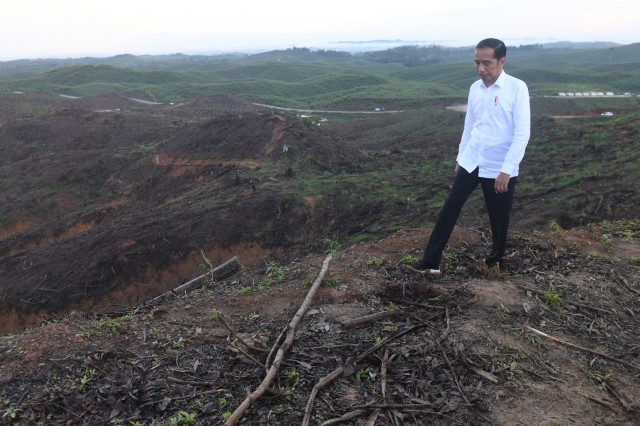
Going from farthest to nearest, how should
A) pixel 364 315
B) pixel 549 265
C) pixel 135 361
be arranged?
pixel 549 265 → pixel 364 315 → pixel 135 361

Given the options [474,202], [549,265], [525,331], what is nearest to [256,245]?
[474,202]

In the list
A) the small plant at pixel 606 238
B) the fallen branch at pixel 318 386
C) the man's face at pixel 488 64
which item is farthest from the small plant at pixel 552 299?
the small plant at pixel 606 238

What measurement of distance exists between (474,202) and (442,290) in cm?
876

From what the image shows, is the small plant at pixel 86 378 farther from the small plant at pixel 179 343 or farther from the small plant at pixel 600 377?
the small plant at pixel 600 377

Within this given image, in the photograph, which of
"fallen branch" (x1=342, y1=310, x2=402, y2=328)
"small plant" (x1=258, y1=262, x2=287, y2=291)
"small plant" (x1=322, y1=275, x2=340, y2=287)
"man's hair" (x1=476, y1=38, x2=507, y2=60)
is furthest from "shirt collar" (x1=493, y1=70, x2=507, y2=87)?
"small plant" (x1=258, y1=262, x2=287, y2=291)

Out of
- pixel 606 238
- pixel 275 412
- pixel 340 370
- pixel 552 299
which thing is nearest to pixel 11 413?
pixel 275 412

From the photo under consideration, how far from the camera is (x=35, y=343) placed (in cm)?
343

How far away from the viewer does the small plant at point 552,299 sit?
12.7 ft

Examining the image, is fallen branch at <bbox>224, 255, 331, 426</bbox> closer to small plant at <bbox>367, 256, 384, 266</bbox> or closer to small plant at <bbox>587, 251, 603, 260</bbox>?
small plant at <bbox>367, 256, 384, 266</bbox>

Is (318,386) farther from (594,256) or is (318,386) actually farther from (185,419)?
(594,256)

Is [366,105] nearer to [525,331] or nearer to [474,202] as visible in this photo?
[474,202]

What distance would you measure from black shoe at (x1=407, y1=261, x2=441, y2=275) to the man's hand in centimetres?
99

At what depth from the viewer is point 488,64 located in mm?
3926

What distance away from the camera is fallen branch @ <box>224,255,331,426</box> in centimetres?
259
